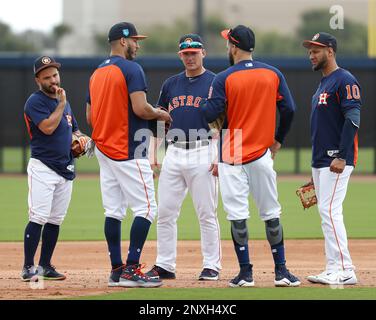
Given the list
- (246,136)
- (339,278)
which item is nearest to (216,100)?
(246,136)

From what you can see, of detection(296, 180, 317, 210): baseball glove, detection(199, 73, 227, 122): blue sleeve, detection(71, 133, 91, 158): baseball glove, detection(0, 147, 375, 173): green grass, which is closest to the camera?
detection(199, 73, 227, 122): blue sleeve

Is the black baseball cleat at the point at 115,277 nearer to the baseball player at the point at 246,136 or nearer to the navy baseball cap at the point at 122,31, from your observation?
the baseball player at the point at 246,136

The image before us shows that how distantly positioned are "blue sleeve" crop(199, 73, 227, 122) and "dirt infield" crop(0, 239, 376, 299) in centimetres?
144

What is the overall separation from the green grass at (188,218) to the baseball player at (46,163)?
9.70 ft

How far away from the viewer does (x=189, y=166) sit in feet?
27.1

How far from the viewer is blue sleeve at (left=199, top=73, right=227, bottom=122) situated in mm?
7555

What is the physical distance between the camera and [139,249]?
7.81 meters

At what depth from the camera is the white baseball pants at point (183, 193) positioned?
8289 mm

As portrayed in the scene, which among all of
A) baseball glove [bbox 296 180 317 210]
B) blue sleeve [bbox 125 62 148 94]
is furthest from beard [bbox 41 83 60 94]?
baseball glove [bbox 296 180 317 210]

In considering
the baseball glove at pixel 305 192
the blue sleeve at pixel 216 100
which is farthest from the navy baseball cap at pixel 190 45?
the baseball glove at pixel 305 192

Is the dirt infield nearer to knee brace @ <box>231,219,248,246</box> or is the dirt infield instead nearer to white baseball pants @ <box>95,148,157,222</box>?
knee brace @ <box>231,219,248,246</box>

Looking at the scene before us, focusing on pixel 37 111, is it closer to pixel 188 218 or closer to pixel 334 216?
pixel 334 216

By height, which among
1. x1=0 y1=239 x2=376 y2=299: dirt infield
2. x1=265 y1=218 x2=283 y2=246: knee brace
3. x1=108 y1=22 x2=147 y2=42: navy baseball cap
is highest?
x1=108 y1=22 x2=147 y2=42: navy baseball cap

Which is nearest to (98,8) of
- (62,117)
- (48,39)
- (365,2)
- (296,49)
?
(48,39)
